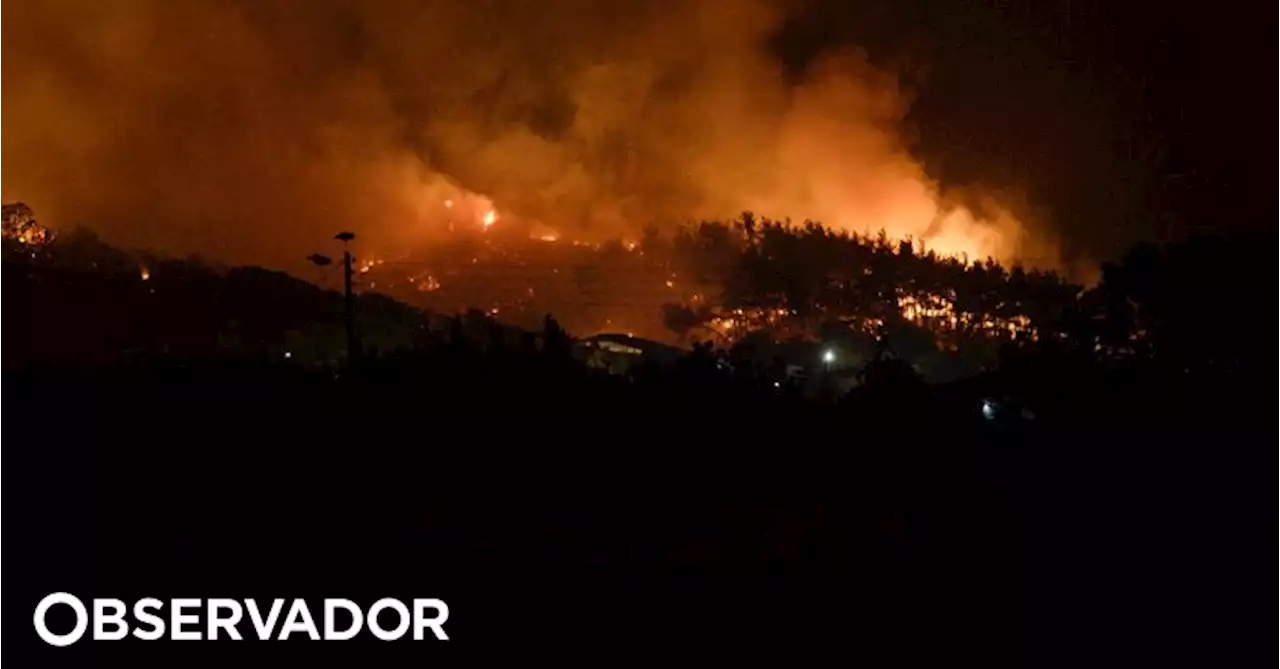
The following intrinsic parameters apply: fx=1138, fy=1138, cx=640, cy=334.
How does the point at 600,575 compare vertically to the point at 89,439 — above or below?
below

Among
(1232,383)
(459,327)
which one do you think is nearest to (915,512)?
(459,327)

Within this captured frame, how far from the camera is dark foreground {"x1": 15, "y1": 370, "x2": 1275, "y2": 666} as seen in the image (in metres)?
10.2

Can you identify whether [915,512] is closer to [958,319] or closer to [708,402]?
[708,402]

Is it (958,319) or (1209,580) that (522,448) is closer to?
(1209,580)

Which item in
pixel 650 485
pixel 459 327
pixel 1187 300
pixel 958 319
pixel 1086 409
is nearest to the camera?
pixel 650 485

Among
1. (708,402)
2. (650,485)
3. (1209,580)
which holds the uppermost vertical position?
(708,402)

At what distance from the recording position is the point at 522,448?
14.0 meters

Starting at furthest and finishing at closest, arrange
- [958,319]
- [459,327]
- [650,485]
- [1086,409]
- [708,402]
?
[958,319] < [1086,409] < [459,327] < [708,402] < [650,485]

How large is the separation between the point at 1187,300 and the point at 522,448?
71.5ft

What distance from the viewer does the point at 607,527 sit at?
41.7ft

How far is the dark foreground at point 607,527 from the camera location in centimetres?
1016

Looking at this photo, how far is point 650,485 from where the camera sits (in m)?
13.9

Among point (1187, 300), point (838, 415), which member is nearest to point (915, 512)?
point (838, 415)

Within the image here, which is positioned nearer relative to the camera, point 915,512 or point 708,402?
point 915,512
